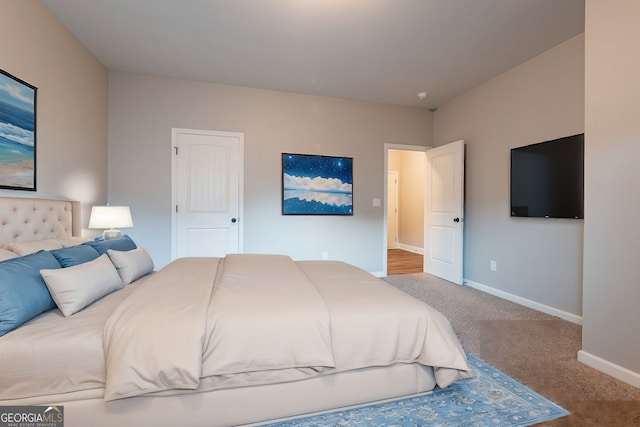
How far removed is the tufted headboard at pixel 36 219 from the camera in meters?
1.88

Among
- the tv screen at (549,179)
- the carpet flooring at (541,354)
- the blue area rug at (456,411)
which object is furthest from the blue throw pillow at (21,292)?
the tv screen at (549,179)

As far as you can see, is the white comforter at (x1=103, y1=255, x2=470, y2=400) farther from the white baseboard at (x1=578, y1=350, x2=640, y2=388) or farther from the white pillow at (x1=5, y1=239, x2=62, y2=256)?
the white baseboard at (x1=578, y1=350, x2=640, y2=388)

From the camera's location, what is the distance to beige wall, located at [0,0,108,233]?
2.04 metres

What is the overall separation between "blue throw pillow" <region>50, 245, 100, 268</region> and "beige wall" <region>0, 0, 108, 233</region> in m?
0.67

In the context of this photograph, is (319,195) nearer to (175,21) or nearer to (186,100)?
(186,100)

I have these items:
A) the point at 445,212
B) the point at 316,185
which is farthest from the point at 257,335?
the point at 445,212

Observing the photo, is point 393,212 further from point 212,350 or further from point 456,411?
point 212,350

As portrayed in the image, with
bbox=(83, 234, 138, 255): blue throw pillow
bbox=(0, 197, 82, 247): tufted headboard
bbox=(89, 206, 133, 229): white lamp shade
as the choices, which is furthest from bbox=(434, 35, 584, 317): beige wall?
bbox=(0, 197, 82, 247): tufted headboard

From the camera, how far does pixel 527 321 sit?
275 centimetres

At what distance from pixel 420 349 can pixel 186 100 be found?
3.76m

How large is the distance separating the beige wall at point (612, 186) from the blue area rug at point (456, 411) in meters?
0.74

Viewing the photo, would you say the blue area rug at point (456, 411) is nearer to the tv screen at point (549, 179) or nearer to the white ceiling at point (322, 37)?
the tv screen at point (549, 179)

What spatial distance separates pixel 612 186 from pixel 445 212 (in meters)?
2.41

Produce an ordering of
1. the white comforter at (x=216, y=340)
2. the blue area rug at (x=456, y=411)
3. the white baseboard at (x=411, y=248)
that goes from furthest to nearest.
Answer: the white baseboard at (x=411, y=248), the blue area rug at (x=456, y=411), the white comforter at (x=216, y=340)
